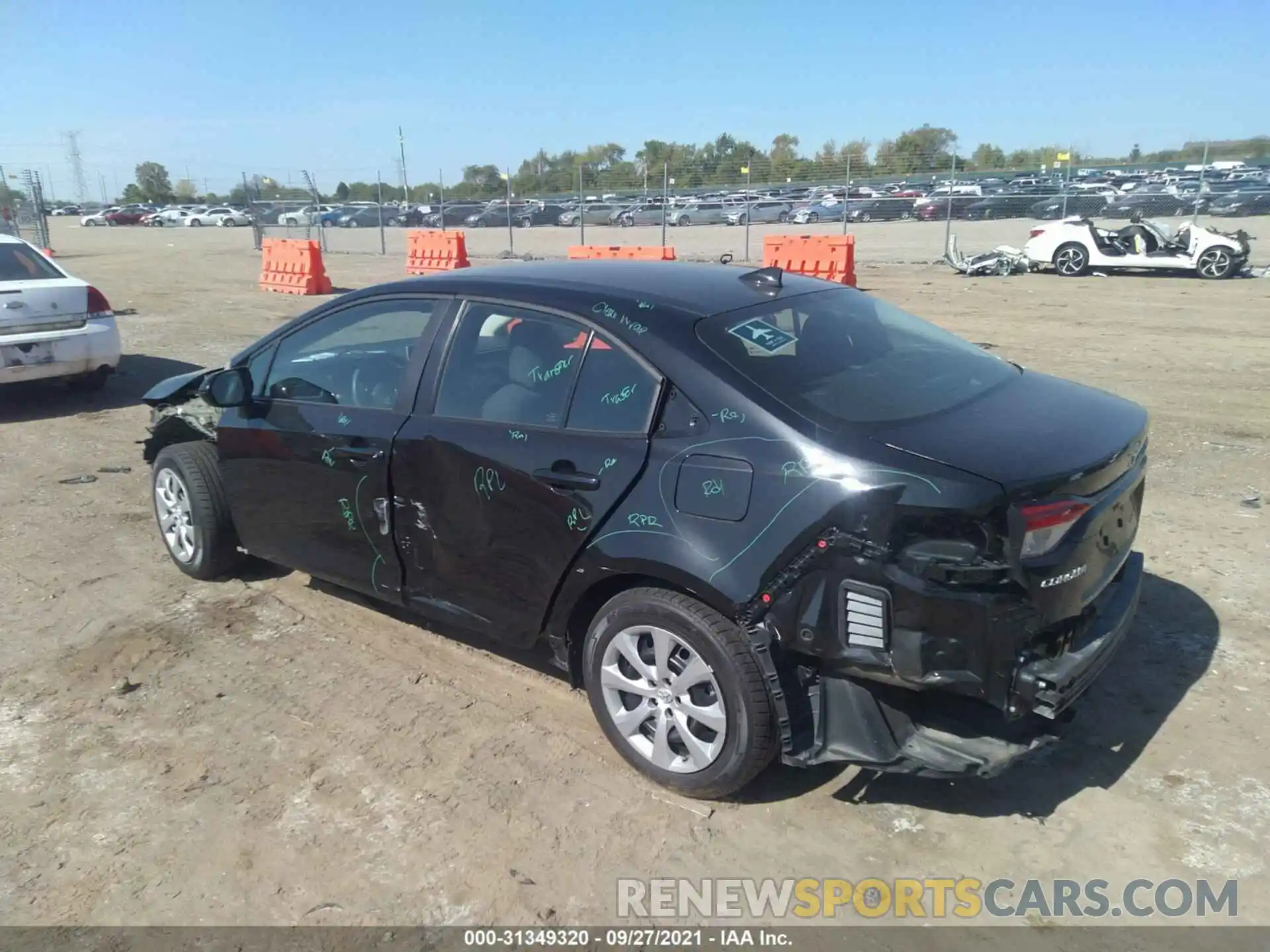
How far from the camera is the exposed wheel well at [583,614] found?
10.6 feet

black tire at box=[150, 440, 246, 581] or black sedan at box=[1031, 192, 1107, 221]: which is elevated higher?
black sedan at box=[1031, 192, 1107, 221]

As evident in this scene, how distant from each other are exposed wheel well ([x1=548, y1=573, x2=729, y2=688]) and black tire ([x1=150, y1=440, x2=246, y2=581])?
2.33 meters

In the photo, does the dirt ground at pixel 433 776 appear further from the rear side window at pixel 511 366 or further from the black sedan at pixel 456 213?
the black sedan at pixel 456 213

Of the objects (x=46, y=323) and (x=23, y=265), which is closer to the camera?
(x=46, y=323)

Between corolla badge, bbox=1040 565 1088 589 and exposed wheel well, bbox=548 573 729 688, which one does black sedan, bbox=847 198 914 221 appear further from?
corolla badge, bbox=1040 565 1088 589

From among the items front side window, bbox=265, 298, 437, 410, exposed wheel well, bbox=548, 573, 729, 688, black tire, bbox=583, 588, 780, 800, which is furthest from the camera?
front side window, bbox=265, 298, 437, 410

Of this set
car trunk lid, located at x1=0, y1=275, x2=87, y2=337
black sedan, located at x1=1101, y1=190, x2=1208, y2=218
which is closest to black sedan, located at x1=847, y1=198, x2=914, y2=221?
black sedan, located at x1=1101, y1=190, x2=1208, y2=218

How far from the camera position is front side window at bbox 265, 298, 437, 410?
405cm

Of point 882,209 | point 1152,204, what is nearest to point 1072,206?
point 1152,204

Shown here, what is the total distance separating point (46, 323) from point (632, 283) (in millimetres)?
7123

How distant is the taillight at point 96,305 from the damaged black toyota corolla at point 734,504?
5.81m

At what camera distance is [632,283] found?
3725 millimetres

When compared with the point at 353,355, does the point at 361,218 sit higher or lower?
higher

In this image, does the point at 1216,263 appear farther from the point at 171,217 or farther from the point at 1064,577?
the point at 171,217
